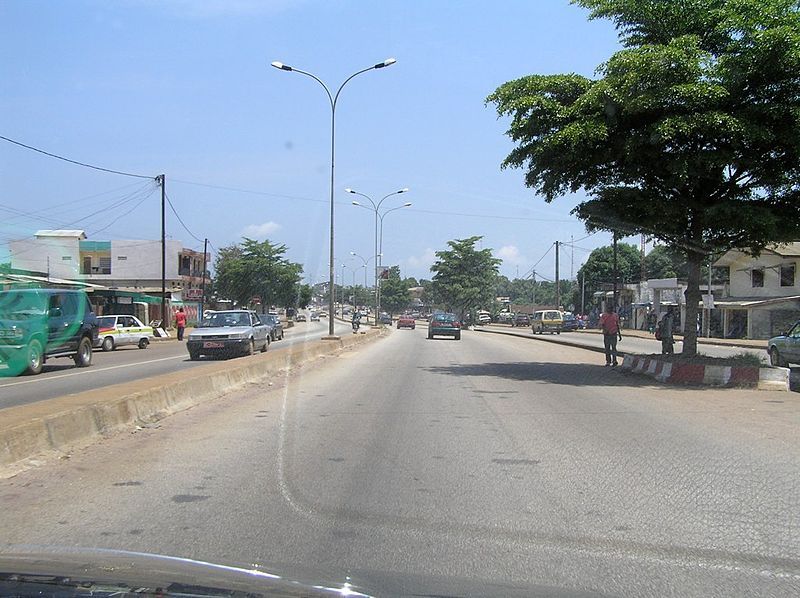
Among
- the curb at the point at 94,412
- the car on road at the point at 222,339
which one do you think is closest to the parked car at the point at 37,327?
the car on road at the point at 222,339

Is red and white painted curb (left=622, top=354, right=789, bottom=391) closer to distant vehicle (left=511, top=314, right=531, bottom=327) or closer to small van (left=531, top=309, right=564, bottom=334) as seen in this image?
small van (left=531, top=309, right=564, bottom=334)

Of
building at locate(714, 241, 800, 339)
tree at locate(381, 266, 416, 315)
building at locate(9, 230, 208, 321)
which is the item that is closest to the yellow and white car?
building at locate(9, 230, 208, 321)

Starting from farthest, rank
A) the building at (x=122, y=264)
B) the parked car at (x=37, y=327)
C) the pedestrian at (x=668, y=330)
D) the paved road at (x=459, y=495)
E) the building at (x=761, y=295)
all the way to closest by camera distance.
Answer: the building at (x=122, y=264), the building at (x=761, y=295), the pedestrian at (x=668, y=330), the parked car at (x=37, y=327), the paved road at (x=459, y=495)

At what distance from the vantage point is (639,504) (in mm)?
6520

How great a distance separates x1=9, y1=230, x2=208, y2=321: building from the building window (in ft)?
146

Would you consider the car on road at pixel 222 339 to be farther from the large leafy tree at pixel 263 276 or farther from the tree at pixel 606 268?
the tree at pixel 606 268

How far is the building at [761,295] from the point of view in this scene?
49.2m

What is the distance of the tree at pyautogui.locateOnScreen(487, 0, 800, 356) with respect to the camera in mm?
15383

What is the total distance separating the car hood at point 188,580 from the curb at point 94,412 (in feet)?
13.6

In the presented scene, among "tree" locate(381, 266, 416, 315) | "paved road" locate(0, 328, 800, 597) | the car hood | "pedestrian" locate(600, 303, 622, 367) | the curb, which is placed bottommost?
"paved road" locate(0, 328, 800, 597)

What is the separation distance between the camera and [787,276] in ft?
173

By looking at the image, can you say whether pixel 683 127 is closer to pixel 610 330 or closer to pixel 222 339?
pixel 610 330

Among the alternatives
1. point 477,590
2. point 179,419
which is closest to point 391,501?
point 477,590

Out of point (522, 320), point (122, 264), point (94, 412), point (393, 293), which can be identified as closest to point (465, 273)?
point (522, 320)
